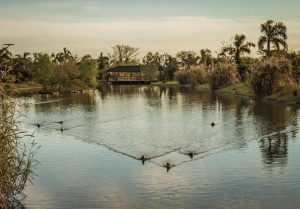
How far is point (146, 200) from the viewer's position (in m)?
24.5

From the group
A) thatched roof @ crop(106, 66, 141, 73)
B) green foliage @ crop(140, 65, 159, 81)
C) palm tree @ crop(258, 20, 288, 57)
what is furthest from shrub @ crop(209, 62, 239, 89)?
thatched roof @ crop(106, 66, 141, 73)

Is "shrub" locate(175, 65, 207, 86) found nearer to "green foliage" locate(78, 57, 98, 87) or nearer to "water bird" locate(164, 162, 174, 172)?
"green foliage" locate(78, 57, 98, 87)

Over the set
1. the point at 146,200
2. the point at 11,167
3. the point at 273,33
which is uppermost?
the point at 273,33

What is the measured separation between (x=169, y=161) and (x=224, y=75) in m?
82.8

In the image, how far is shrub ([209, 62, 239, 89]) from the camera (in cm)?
11275

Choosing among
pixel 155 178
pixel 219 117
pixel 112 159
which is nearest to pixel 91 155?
pixel 112 159

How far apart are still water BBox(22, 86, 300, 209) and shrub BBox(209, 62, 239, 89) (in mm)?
52476

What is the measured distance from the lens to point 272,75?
80250 mm

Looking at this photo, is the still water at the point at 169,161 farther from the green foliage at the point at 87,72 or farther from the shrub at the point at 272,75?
the green foliage at the point at 87,72

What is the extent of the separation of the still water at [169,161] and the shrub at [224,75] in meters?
52.5

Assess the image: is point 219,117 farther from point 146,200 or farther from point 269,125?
point 146,200

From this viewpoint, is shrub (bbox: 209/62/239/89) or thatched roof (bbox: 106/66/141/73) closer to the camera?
shrub (bbox: 209/62/239/89)

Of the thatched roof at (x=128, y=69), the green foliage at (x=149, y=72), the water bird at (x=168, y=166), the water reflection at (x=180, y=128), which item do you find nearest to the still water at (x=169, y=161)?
the water reflection at (x=180, y=128)

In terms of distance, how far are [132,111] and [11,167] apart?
1885 inches
